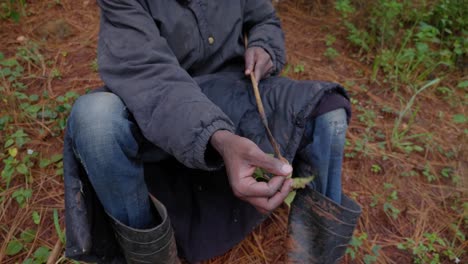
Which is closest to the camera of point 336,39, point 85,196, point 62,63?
point 85,196

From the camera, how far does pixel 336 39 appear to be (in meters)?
2.69

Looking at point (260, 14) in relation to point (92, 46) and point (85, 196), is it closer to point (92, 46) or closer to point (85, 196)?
point (85, 196)

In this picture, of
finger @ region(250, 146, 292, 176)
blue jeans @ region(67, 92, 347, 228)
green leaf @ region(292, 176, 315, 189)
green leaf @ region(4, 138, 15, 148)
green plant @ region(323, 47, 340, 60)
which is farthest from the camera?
green plant @ region(323, 47, 340, 60)

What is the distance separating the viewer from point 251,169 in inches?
39.8

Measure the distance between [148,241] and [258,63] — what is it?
0.80 metres

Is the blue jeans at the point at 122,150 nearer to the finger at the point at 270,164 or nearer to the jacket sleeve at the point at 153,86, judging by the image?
the jacket sleeve at the point at 153,86

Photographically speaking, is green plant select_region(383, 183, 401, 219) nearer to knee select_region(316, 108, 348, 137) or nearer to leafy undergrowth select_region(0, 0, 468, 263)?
leafy undergrowth select_region(0, 0, 468, 263)

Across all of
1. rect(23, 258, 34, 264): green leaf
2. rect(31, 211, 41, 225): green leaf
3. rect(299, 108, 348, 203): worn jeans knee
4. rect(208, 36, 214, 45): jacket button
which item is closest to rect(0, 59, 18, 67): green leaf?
rect(31, 211, 41, 225): green leaf

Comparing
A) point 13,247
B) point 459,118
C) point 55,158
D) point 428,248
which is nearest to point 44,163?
point 55,158

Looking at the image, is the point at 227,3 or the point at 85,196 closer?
the point at 85,196

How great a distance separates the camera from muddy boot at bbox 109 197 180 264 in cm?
115

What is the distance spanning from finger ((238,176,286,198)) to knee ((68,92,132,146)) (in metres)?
0.43

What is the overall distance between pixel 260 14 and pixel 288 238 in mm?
987

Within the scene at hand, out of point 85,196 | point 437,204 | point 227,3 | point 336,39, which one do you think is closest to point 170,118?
point 85,196
